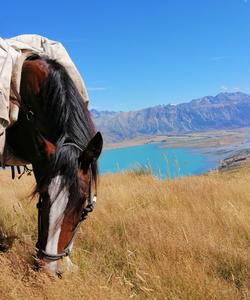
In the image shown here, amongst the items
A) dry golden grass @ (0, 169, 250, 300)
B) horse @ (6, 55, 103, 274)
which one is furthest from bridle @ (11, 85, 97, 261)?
dry golden grass @ (0, 169, 250, 300)

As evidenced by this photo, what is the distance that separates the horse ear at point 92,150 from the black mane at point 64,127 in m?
0.06

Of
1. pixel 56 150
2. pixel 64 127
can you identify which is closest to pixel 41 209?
pixel 56 150

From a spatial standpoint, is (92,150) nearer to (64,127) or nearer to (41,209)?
(64,127)

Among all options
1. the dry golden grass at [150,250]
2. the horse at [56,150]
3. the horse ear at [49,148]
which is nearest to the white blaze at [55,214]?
the horse at [56,150]

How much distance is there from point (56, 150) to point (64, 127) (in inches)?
14.0

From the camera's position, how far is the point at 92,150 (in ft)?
9.77

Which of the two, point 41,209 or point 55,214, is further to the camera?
point 41,209

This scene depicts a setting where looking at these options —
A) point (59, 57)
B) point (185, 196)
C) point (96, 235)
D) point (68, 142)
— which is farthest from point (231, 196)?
point (68, 142)

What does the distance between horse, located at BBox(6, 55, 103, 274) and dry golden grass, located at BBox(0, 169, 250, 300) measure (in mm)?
307

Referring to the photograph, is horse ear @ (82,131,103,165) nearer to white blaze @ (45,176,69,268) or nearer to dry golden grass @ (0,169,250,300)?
white blaze @ (45,176,69,268)

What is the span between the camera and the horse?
280cm

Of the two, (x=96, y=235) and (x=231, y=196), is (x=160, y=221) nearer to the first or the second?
(x=96, y=235)

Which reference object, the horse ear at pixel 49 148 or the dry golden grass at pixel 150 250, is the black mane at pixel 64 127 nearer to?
the horse ear at pixel 49 148

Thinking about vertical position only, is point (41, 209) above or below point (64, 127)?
below
